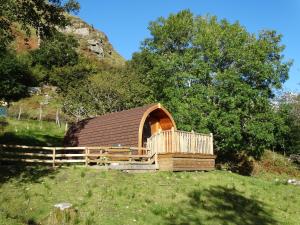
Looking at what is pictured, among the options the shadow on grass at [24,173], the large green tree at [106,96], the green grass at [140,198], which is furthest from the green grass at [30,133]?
the green grass at [140,198]

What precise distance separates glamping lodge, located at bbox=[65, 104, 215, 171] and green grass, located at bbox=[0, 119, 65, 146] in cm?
776

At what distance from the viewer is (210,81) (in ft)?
121

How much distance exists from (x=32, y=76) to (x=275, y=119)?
164ft

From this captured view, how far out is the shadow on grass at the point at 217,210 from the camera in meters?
15.5

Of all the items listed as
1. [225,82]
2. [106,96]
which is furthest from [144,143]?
[106,96]

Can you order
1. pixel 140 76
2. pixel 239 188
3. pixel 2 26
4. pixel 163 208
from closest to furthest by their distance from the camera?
pixel 163 208, pixel 2 26, pixel 239 188, pixel 140 76

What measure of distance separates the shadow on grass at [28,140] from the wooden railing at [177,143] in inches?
680

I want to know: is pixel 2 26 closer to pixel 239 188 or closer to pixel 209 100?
pixel 239 188

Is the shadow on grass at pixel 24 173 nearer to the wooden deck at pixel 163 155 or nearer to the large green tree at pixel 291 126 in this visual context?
the wooden deck at pixel 163 155

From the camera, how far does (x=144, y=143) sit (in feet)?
94.3

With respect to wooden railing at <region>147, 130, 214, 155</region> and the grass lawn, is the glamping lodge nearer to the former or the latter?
wooden railing at <region>147, 130, 214, 155</region>

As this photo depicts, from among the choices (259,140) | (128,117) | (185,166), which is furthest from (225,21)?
(185,166)

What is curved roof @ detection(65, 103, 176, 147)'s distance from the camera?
27067 millimetres

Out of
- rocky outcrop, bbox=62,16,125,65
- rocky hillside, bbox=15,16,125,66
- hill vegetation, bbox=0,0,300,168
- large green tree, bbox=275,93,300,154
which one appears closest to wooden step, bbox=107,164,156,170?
hill vegetation, bbox=0,0,300,168
